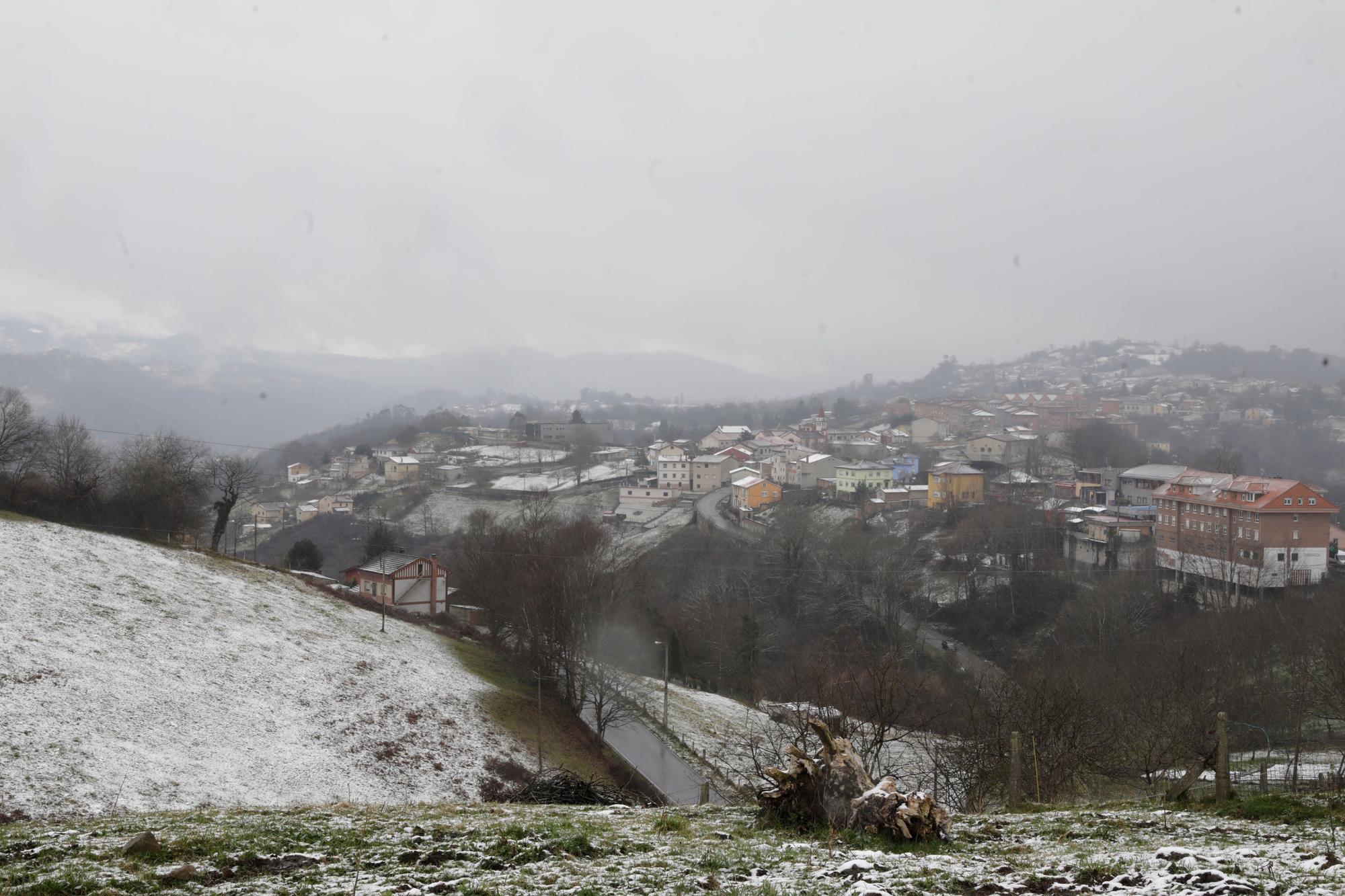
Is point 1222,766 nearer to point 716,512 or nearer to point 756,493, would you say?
point 756,493

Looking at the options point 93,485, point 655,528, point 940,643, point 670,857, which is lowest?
point 940,643

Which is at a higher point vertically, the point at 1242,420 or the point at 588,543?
the point at 1242,420

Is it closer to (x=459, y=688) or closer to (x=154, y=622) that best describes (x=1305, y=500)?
(x=459, y=688)

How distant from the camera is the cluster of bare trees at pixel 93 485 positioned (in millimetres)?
32281

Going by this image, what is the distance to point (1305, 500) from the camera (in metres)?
47.1

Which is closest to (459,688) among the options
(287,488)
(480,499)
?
(480,499)

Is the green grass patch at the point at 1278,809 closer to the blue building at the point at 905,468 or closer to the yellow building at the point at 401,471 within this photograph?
the blue building at the point at 905,468

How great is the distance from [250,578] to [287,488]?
84875mm

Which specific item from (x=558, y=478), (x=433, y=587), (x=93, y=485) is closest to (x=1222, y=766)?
(x=433, y=587)

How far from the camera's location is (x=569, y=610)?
2844cm

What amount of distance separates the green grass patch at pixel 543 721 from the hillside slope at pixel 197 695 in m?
0.81

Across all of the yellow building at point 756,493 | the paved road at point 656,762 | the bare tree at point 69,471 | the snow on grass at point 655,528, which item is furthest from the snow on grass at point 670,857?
the yellow building at point 756,493

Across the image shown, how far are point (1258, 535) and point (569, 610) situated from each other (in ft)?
146

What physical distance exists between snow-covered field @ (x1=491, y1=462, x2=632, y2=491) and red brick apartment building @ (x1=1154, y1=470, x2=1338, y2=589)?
6402 centimetres
